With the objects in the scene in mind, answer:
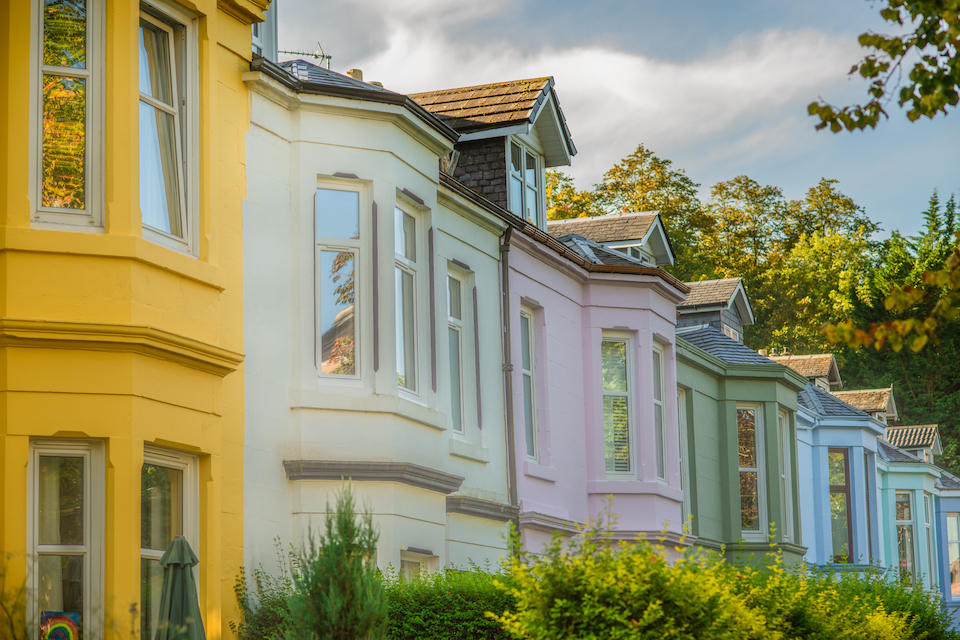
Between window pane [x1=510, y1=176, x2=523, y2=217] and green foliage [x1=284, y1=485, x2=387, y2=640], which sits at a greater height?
window pane [x1=510, y1=176, x2=523, y2=217]

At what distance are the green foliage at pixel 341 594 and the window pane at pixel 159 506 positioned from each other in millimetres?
2051

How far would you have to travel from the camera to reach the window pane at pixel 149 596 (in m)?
→ 9.41

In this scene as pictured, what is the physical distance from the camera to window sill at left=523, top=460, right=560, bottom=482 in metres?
15.7

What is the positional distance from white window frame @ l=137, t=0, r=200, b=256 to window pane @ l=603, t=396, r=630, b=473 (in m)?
9.11

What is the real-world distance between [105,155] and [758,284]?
41.9 meters

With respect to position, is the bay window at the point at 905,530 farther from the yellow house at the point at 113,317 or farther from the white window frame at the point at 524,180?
the yellow house at the point at 113,317

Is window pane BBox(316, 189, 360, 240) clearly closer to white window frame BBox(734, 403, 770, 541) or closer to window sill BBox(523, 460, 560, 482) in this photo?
window sill BBox(523, 460, 560, 482)

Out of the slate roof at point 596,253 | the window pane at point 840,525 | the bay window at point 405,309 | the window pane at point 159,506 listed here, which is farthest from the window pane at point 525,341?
the window pane at point 840,525

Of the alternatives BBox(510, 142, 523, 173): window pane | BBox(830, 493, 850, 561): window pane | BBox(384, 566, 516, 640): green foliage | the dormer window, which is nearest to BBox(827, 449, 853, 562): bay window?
BBox(830, 493, 850, 561): window pane

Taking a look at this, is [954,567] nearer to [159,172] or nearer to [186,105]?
[186,105]

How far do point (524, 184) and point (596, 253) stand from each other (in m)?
1.75

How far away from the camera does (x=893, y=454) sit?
34625 millimetres

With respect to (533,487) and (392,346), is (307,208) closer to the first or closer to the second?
(392,346)

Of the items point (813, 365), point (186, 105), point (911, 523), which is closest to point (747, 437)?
point (813, 365)
